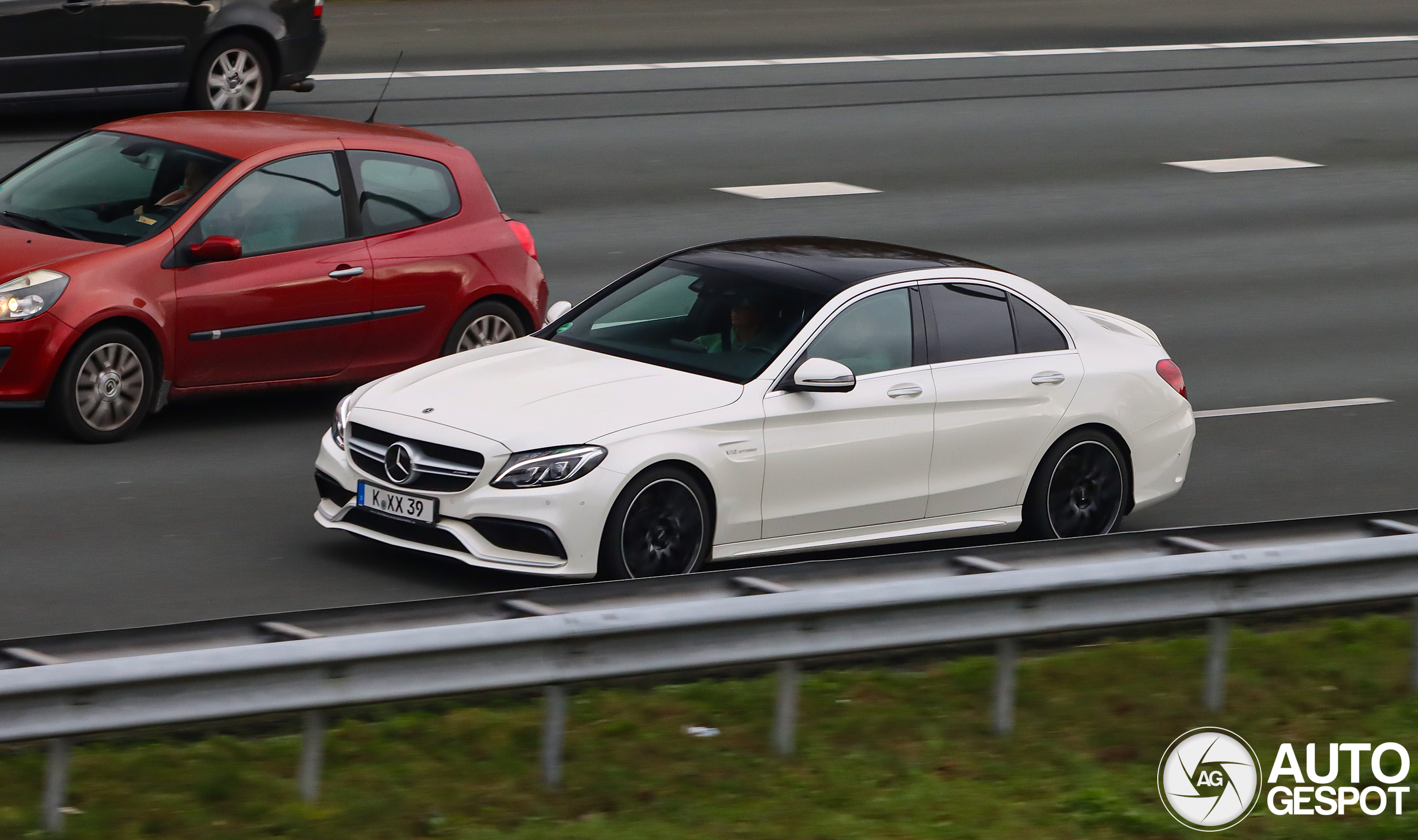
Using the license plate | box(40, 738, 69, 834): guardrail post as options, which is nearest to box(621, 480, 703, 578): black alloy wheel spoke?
the license plate

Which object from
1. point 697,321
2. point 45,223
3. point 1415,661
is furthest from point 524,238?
point 1415,661

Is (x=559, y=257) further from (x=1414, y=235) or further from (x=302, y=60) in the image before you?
(x=1414, y=235)

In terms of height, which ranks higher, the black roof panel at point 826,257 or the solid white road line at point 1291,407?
the black roof panel at point 826,257

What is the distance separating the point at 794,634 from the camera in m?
6.67

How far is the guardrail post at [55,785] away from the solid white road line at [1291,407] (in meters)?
8.62

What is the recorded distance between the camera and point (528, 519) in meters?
8.66

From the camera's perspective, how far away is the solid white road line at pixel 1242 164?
69.5 ft

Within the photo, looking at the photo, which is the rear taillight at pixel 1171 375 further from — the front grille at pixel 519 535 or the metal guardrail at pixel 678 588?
the front grille at pixel 519 535

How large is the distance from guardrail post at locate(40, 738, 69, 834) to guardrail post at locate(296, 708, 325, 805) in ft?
2.19

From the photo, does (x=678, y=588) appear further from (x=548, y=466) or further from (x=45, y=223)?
(x=45, y=223)

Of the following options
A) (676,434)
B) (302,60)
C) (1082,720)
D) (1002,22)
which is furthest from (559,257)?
(1002,22)

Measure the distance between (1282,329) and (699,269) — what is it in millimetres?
6902

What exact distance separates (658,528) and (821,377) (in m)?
1.02

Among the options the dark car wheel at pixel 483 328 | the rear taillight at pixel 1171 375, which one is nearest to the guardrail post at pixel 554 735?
the rear taillight at pixel 1171 375
